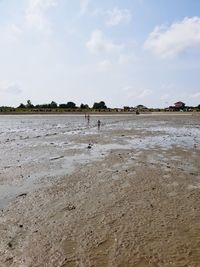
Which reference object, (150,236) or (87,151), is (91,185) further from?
(87,151)

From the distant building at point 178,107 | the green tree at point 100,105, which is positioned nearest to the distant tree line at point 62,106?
the green tree at point 100,105

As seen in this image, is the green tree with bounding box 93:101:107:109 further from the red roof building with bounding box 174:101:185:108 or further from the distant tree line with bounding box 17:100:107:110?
the red roof building with bounding box 174:101:185:108

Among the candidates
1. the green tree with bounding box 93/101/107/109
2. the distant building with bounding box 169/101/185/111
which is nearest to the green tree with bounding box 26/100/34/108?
the green tree with bounding box 93/101/107/109

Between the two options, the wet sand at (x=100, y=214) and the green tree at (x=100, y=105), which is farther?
the green tree at (x=100, y=105)

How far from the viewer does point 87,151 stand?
22.5 m

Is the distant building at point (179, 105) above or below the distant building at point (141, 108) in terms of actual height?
above

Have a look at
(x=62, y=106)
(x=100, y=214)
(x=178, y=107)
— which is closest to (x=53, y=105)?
(x=62, y=106)

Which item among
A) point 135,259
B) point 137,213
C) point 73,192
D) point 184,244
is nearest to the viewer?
point 135,259

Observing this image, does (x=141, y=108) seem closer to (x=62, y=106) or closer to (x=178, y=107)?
(x=178, y=107)

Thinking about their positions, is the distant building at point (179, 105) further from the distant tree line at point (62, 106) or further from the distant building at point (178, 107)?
the distant tree line at point (62, 106)

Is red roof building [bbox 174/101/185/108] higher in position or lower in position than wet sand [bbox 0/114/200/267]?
lower

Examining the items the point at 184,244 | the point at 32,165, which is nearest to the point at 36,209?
the point at 184,244

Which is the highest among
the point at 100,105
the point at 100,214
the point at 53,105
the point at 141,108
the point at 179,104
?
the point at 100,214

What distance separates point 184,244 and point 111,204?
316cm
